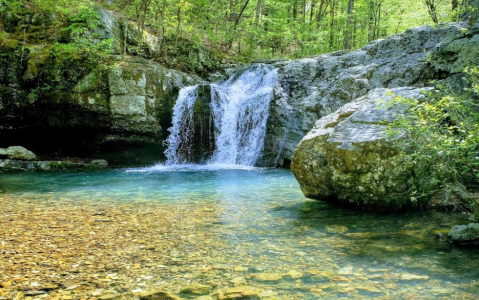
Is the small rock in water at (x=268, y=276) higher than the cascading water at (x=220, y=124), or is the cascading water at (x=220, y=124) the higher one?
the cascading water at (x=220, y=124)

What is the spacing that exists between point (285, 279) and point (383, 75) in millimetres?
11995

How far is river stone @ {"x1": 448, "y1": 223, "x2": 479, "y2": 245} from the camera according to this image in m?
3.93

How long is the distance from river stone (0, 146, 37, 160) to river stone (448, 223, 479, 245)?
15557 millimetres

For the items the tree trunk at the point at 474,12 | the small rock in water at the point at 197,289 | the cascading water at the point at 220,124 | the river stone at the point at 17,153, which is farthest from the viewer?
the cascading water at the point at 220,124

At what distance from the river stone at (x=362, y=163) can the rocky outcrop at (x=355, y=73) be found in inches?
246

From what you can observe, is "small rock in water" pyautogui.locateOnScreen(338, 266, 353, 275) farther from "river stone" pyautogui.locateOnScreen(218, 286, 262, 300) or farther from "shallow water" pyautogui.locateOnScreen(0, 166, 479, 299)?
"river stone" pyautogui.locateOnScreen(218, 286, 262, 300)

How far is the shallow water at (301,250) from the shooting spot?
305 centimetres

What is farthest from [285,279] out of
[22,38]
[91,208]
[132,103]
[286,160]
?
[22,38]

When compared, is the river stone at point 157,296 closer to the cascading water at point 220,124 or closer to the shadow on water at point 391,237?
the shadow on water at point 391,237

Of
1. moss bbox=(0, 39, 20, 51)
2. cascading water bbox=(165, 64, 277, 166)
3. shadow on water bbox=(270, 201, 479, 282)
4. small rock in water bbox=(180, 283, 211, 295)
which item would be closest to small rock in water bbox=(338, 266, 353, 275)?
shadow on water bbox=(270, 201, 479, 282)

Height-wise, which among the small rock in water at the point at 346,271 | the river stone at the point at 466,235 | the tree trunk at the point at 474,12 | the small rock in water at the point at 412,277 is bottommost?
the small rock in water at the point at 346,271

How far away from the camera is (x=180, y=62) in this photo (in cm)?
1975

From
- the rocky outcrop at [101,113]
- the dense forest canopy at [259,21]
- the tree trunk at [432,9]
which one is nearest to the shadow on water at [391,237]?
the rocky outcrop at [101,113]

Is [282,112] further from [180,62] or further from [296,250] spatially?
[296,250]
